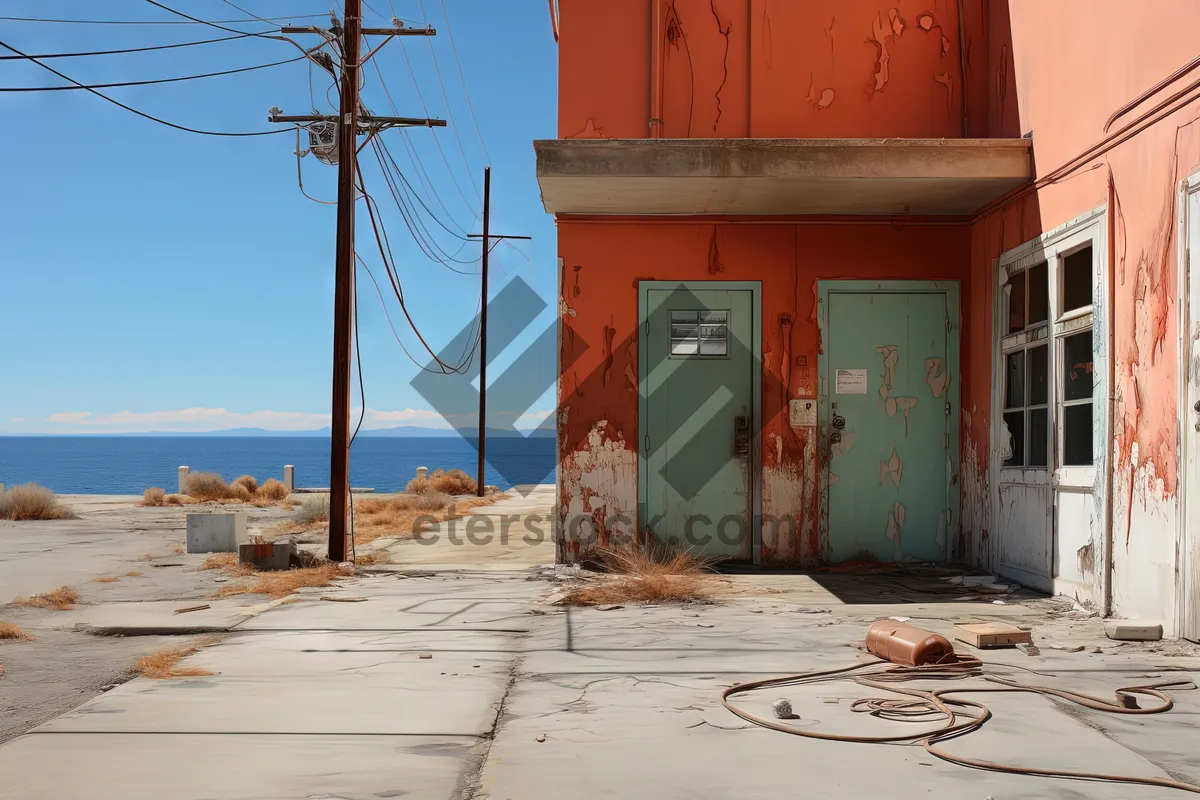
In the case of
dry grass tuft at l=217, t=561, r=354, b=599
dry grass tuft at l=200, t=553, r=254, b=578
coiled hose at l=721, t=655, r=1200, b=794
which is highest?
coiled hose at l=721, t=655, r=1200, b=794

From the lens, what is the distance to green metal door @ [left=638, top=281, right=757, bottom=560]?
9.22 meters

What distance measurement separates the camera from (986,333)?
28.6ft

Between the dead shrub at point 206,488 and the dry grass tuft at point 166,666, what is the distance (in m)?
18.6

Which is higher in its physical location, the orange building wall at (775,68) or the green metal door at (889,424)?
the orange building wall at (775,68)

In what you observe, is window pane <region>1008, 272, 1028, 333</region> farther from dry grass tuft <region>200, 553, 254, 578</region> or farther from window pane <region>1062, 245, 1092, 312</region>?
dry grass tuft <region>200, 553, 254, 578</region>

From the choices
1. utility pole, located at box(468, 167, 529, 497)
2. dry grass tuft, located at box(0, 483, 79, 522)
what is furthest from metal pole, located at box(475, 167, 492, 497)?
dry grass tuft, located at box(0, 483, 79, 522)

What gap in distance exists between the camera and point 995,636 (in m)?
5.49

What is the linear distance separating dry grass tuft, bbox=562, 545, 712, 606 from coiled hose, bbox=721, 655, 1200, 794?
2485mm

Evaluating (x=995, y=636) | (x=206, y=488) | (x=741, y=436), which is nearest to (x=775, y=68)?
(x=741, y=436)

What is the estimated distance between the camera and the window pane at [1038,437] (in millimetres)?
7660

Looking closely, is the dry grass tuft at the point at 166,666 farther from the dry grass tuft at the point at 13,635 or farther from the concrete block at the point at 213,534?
the concrete block at the point at 213,534

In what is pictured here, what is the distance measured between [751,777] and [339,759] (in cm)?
148

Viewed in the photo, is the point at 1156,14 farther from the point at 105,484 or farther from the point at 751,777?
the point at 105,484

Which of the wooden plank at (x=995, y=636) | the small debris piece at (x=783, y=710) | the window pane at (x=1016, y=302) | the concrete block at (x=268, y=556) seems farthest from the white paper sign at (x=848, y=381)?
the concrete block at (x=268, y=556)
